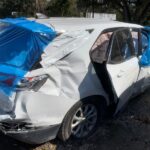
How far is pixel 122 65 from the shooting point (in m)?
4.81

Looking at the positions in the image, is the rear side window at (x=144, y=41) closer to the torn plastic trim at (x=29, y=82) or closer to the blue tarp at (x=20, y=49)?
the blue tarp at (x=20, y=49)

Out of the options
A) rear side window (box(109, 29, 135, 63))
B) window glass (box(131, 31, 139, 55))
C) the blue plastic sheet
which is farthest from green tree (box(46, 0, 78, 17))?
rear side window (box(109, 29, 135, 63))

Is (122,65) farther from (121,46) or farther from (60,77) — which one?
(60,77)

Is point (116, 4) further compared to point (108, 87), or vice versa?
point (116, 4)

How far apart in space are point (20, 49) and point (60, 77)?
0.60m

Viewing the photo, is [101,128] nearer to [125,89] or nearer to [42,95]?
[125,89]

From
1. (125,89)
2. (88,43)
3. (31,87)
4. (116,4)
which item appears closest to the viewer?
(31,87)

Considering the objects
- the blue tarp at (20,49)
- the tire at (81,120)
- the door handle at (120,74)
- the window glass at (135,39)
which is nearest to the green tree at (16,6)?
the window glass at (135,39)

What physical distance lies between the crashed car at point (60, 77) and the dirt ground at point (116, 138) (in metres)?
0.17

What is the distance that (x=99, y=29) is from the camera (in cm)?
452

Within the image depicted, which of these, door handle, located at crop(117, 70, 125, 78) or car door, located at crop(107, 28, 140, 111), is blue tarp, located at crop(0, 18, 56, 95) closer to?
car door, located at crop(107, 28, 140, 111)

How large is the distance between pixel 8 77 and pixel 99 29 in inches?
59.1

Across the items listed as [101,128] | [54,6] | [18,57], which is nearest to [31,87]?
[18,57]

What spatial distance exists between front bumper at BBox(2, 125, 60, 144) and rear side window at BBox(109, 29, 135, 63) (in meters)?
1.32
